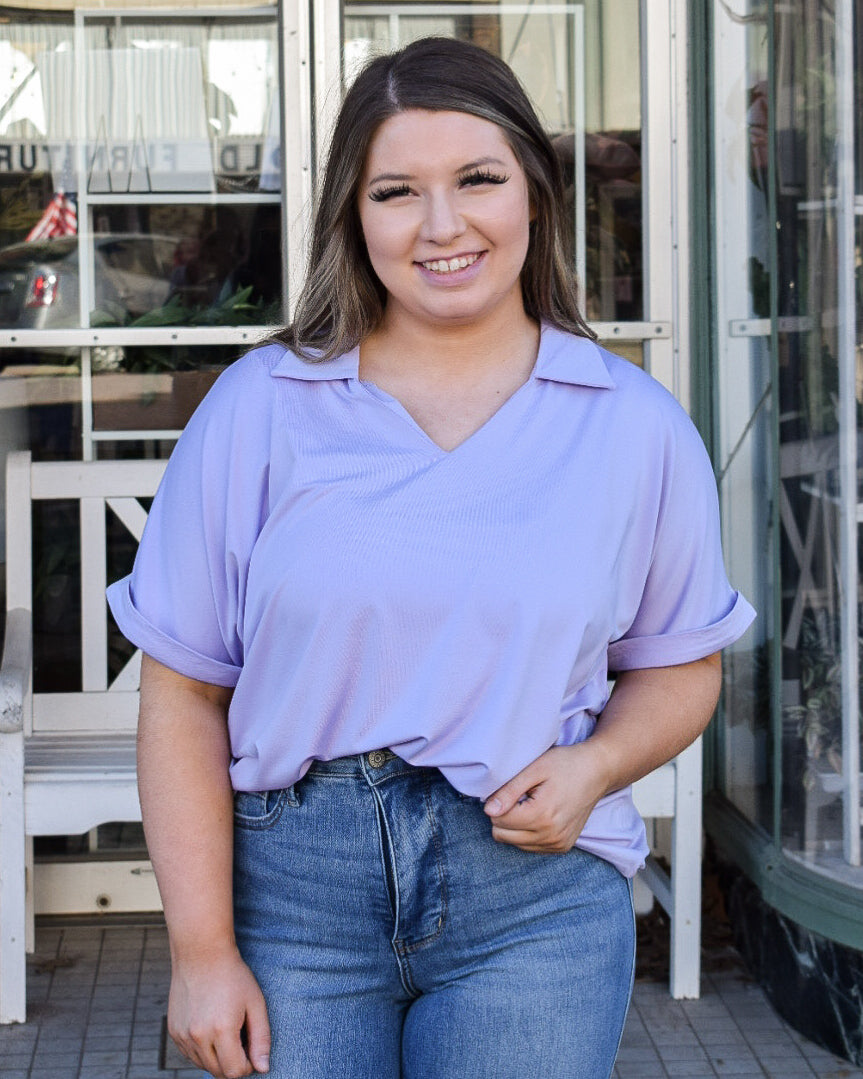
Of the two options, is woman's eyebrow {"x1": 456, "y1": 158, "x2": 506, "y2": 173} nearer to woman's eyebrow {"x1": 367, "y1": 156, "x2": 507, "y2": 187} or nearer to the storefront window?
woman's eyebrow {"x1": 367, "y1": 156, "x2": 507, "y2": 187}

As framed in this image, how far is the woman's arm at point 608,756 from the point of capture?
4.92ft

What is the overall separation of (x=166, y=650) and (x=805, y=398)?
2.04 m

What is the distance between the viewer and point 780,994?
342cm

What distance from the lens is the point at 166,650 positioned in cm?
159

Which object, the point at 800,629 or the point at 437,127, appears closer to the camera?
the point at 437,127

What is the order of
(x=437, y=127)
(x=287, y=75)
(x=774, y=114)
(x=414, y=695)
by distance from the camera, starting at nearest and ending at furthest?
(x=414, y=695) < (x=437, y=127) < (x=774, y=114) < (x=287, y=75)

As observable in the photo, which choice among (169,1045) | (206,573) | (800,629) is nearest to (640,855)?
(206,573)

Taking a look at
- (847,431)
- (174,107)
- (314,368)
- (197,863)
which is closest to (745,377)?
(847,431)

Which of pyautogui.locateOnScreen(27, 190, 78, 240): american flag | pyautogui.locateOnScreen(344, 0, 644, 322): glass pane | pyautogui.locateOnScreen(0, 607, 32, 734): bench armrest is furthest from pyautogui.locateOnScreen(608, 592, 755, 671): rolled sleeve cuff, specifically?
pyautogui.locateOnScreen(27, 190, 78, 240): american flag

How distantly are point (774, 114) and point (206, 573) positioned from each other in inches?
85.1

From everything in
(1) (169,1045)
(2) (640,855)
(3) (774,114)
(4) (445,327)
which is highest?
(3) (774,114)

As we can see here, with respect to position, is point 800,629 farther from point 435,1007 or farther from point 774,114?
point 435,1007

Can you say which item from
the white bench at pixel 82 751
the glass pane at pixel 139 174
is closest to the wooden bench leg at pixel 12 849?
the white bench at pixel 82 751

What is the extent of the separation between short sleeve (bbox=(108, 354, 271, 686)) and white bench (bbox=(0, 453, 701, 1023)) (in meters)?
1.83
